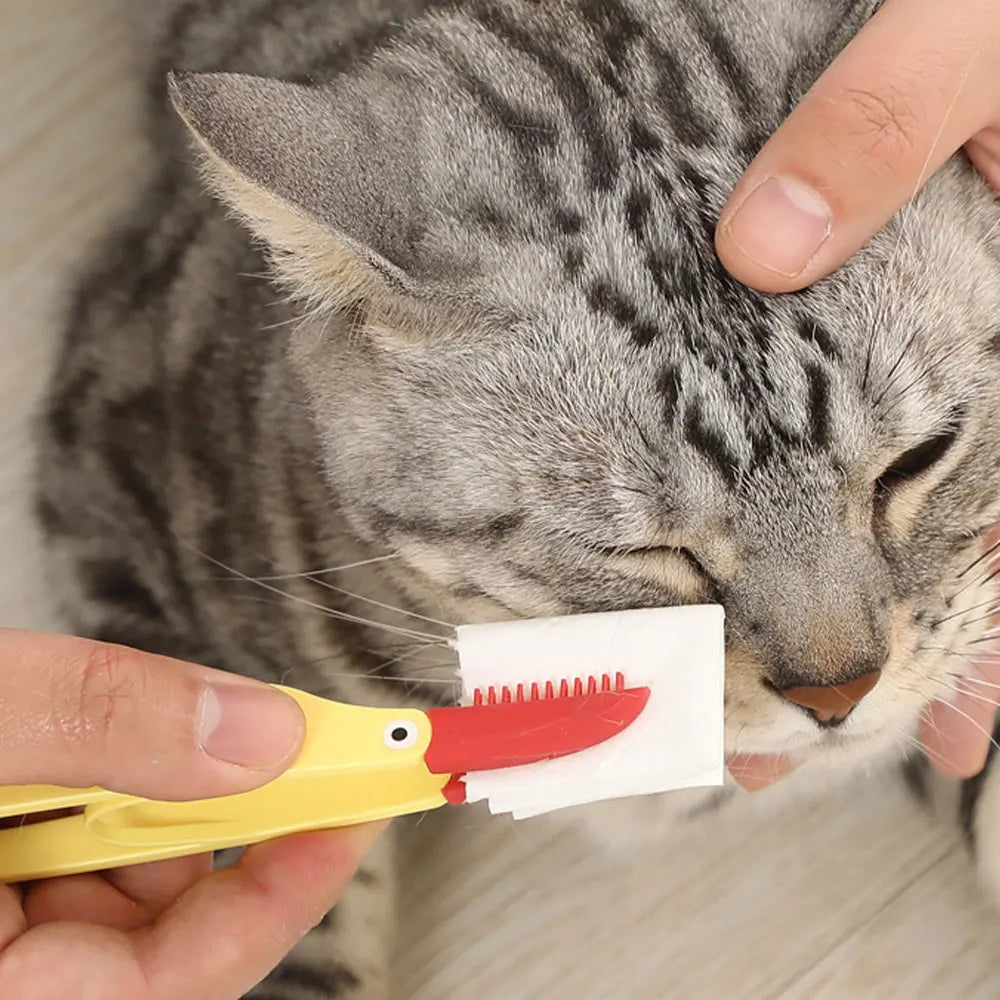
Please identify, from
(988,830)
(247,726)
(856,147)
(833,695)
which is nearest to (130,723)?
(247,726)

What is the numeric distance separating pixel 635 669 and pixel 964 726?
49 cm

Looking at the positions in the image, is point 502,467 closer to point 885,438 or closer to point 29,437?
point 885,438

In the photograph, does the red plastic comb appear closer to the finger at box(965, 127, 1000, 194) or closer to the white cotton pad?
the white cotton pad

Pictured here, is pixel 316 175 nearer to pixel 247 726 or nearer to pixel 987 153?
pixel 247 726

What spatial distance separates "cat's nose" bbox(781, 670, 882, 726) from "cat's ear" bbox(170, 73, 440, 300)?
1.29ft

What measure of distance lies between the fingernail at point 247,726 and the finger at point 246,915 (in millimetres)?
151

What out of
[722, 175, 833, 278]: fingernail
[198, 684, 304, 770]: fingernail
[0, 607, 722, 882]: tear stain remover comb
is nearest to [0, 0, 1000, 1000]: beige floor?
[0, 607, 722, 882]: tear stain remover comb

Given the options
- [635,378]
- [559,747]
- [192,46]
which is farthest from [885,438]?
[192,46]

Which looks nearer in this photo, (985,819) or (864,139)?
(864,139)

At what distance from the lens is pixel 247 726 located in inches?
27.9

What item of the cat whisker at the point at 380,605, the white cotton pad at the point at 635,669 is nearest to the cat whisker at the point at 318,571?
the cat whisker at the point at 380,605

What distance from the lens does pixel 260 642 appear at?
4.04 ft

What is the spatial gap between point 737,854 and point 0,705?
0.89 meters

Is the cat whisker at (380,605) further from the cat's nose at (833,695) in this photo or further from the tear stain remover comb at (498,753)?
the cat's nose at (833,695)
